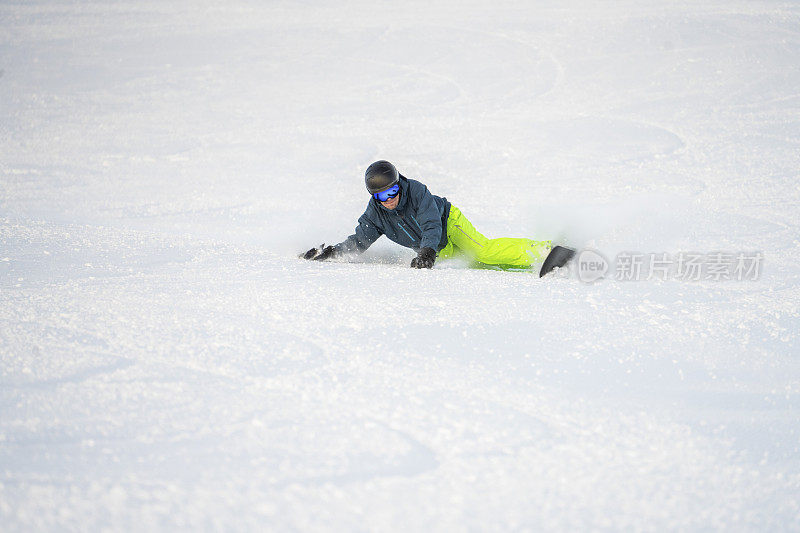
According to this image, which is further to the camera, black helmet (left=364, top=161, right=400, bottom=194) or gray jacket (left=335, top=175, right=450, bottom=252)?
gray jacket (left=335, top=175, right=450, bottom=252)

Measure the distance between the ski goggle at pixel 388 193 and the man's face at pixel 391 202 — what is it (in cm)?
2

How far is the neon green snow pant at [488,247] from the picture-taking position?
3.76 metres

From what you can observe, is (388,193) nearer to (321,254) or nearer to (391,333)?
(321,254)

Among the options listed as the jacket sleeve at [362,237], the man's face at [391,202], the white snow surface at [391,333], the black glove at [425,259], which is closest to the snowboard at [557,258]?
the white snow surface at [391,333]

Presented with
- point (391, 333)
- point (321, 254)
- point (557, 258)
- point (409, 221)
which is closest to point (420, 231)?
point (409, 221)

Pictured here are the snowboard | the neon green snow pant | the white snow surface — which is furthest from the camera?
the neon green snow pant

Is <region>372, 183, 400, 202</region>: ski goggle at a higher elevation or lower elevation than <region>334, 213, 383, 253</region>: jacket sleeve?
higher

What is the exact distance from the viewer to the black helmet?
351 centimetres

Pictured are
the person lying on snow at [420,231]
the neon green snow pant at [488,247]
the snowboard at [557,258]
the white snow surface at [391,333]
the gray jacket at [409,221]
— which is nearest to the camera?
the white snow surface at [391,333]

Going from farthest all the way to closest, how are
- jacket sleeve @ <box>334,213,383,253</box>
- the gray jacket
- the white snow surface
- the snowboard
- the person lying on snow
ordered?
jacket sleeve @ <box>334,213,383,253</box>, the gray jacket, the person lying on snow, the snowboard, the white snow surface

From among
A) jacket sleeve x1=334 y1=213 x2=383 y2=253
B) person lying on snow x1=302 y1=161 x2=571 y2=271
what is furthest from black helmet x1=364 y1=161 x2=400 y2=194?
jacket sleeve x1=334 y1=213 x2=383 y2=253

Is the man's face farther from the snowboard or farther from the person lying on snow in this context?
the snowboard

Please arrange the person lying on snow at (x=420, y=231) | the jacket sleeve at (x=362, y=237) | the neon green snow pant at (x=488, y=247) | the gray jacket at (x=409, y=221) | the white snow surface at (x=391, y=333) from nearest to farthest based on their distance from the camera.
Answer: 1. the white snow surface at (x=391, y=333)
2. the person lying on snow at (x=420, y=231)
3. the gray jacket at (x=409, y=221)
4. the neon green snow pant at (x=488, y=247)
5. the jacket sleeve at (x=362, y=237)

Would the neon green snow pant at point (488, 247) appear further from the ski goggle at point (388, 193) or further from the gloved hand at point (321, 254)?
the gloved hand at point (321, 254)
